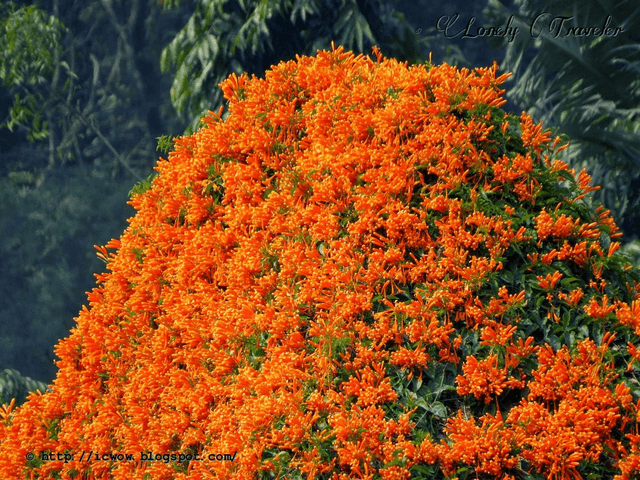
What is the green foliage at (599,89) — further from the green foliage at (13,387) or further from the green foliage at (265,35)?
the green foliage at (13,387)

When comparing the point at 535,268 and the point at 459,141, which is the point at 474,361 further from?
the point at 459,141

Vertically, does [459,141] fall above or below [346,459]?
above

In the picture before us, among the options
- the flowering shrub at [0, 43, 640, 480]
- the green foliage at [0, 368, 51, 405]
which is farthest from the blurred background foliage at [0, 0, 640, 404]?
the flowering shrub at [0, 43, 640, 480]

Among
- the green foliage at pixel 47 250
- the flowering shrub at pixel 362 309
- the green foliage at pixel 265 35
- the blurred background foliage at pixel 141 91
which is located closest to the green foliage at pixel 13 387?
the blurred background foliage at pixel 141 91

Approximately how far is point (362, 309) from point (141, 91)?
2298 cm

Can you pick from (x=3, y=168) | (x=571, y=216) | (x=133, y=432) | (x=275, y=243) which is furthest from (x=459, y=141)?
(x=3, y=168)

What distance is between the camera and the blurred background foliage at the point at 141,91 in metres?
11.1

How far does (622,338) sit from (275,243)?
1447 millimetres

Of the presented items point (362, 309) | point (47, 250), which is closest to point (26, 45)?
point (47, 250)

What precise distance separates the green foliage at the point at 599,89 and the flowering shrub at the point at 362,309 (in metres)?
11.7

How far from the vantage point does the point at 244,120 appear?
387 centimetres

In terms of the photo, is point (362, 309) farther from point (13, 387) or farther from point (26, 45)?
point (26, 45)

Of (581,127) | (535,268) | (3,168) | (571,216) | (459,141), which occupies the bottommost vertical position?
(535,268)

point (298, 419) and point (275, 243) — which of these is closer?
point (298, 419)
